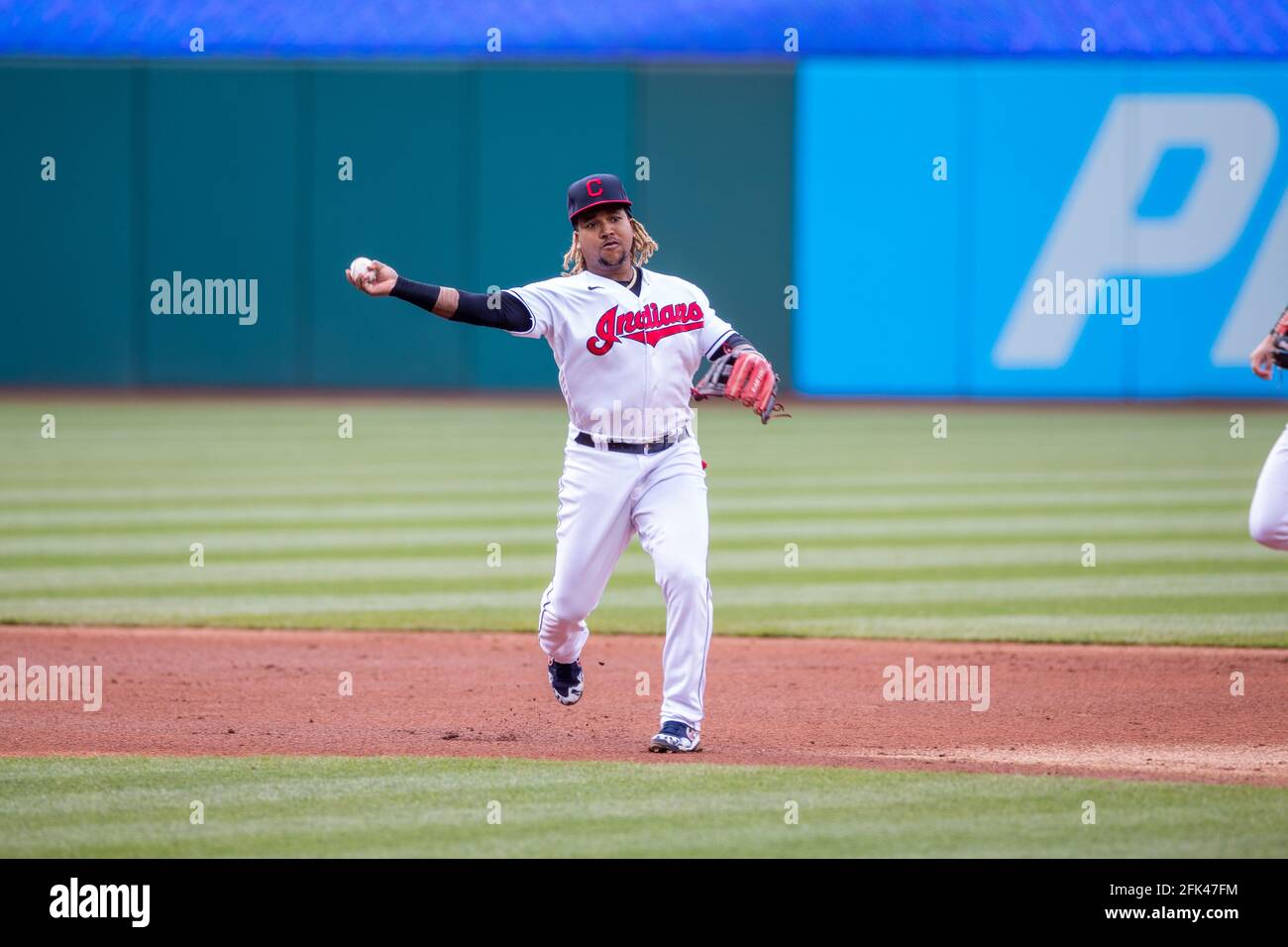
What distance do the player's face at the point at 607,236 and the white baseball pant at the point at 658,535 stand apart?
69cm

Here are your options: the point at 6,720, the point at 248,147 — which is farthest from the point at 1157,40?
the point at 6,720

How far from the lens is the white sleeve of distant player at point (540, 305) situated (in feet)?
20.2

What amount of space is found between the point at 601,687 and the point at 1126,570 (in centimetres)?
521

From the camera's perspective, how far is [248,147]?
26.4 metres

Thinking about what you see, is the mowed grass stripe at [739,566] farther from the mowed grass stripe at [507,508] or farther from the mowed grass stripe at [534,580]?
the mowed grass stripe at [507,508]

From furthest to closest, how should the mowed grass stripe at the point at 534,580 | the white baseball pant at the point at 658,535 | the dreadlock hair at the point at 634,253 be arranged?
the mowed grass stripe at the point at 534,580
the dreadlock hair at the point at 634,253
the white baseball pant at the point at 658,535

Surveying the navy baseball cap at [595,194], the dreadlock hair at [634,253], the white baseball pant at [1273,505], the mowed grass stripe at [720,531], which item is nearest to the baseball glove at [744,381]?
the dreadlock hair at [634,253]

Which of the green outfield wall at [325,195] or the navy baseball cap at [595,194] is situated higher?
the green outfield wall at [325,195]

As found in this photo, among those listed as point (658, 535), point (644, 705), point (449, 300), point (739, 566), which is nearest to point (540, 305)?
point (449, 300)

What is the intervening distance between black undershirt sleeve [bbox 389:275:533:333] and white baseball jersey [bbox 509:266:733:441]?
0.15 feet

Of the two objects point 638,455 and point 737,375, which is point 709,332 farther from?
point 638,455

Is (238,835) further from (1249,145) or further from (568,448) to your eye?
(1249,145)

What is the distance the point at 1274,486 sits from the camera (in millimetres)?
7281
